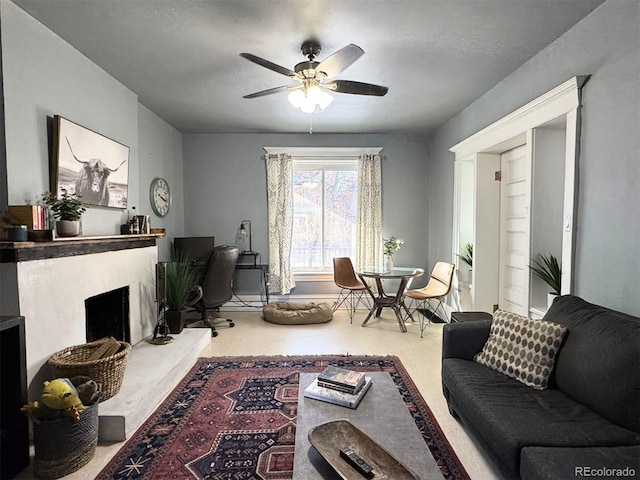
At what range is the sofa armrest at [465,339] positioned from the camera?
223 cm

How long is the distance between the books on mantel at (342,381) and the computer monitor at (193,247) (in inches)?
131

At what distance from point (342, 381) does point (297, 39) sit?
2367mm

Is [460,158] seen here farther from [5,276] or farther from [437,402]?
[5,276]

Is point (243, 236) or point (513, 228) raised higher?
point (513, 228)

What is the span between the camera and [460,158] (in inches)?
161

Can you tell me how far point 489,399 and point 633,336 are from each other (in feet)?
2.31

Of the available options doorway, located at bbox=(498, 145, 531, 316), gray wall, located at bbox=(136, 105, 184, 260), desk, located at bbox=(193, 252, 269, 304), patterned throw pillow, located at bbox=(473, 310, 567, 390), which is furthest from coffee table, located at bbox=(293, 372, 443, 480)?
gray wall, located at bbox=(136, 105, 184, 260)

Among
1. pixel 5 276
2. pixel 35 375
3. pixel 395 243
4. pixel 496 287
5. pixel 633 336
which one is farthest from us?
pixel 395 243

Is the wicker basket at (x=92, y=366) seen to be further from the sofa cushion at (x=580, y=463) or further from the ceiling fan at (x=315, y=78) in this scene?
the sofa cushion at (x=580, y=463)

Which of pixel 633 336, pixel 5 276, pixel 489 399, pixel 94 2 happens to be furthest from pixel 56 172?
pixel 633 336

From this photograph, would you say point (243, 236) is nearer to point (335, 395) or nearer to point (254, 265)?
point (254, 265)

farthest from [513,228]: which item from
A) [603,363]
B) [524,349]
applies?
[603,363]

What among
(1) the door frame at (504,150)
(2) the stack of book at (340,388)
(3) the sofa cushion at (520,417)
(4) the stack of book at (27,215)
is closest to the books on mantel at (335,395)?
(2) the stack of book at (340,388)

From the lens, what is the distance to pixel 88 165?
272 centimetres
